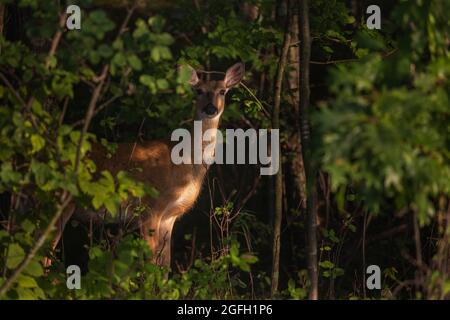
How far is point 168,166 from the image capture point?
973 centimetres

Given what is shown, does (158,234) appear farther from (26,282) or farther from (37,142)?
(37,142)

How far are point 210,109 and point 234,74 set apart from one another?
0.49 m

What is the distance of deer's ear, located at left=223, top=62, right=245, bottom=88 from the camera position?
370 inches

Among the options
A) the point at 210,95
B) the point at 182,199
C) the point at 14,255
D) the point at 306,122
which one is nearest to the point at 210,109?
the point at 210,95

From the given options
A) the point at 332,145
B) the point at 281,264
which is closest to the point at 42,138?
the point at 332,145

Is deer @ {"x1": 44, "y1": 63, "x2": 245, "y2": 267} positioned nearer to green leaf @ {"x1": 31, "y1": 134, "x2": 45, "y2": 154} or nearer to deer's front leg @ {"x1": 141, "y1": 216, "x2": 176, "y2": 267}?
deer's front leg @ {"x1": 141, "y1": 216, "x2": 176, "y2": 267}

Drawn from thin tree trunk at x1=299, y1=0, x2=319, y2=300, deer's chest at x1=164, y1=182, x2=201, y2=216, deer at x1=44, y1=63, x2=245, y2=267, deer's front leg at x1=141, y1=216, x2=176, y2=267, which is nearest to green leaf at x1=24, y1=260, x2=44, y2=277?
thin tree trunk at x1=299, y1=0, x2=319, y2=300

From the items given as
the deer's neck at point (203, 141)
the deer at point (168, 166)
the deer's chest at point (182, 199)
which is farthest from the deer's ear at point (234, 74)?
the deer's chest at point (182, 199)

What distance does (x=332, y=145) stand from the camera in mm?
4418

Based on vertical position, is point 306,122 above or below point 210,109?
below

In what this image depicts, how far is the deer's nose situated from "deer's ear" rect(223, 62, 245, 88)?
0.31 m

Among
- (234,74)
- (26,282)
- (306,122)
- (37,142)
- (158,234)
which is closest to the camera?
(37,142)

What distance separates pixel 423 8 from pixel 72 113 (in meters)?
5.60

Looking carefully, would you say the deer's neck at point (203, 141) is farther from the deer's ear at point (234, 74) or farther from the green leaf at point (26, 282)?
the green leaf at point (26, 282)
